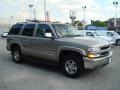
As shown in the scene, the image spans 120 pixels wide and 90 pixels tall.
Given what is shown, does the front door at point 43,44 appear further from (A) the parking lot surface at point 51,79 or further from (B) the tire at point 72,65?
(A) the parking lot surface at point 51,79

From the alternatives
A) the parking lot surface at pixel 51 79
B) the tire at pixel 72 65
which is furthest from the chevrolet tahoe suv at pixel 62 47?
the parking lot surface at pixel 51 79

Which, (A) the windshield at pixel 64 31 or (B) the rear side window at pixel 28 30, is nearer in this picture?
(A) the windshield at pixel 64 31

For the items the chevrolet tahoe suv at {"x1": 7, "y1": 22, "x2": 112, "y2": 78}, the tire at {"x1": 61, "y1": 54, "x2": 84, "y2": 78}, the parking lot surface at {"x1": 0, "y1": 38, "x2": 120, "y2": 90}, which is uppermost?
the chevrolet tahoe suv at {"x1": 7, "y1": 22, "x2": 112, "y2": 78}

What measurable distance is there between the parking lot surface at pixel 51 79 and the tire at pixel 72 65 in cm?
20

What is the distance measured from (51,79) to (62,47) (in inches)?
46.1

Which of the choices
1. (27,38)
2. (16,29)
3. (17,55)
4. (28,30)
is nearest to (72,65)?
(27,38)

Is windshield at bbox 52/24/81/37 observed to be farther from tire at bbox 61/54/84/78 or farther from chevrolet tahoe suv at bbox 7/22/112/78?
tire at bbox 61/54/84/78

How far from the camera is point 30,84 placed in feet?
19.6

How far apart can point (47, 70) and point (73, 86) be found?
2184mm

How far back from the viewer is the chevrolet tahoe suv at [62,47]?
6.30 m

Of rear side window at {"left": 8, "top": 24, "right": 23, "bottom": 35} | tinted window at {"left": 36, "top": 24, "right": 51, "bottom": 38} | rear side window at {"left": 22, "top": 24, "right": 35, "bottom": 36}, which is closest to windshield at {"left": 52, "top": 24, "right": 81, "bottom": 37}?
tinted window at {"left": 36, "top": 24, "right": 51, "bottom": 38}

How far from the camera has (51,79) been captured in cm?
657

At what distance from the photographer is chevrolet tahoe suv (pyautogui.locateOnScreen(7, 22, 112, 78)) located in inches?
248

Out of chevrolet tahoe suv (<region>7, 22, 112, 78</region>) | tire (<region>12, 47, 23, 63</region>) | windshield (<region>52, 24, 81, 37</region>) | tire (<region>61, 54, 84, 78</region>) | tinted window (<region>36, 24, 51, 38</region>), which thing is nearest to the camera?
chevrolet tahoe suv (<region>7, 22, 112, 78</region>)
